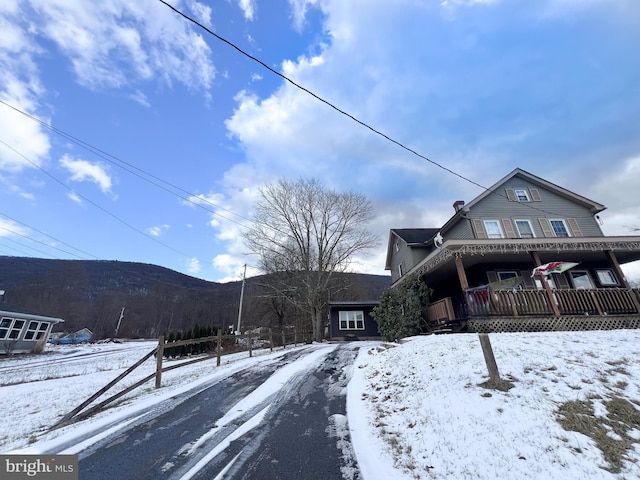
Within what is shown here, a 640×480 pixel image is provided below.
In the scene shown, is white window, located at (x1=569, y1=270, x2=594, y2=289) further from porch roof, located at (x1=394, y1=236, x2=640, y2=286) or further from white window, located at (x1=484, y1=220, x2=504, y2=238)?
white window, located at (x1=484, y1=220, x2=504, y2=238)

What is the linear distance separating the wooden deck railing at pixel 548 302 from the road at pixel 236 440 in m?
8.00

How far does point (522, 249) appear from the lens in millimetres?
12641

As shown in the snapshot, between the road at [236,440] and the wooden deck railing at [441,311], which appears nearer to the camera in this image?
the road at [236,440]

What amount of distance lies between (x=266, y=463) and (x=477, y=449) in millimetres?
2563

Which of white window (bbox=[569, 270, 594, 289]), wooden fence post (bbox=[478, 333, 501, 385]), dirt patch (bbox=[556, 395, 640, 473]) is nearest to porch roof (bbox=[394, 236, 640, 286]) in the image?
white window (bbox=[569, 270, 594, 289])

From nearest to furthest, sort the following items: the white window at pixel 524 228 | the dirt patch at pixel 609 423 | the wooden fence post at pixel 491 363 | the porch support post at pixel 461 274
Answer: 1. the dirt patch at pixel 609 423
2. the wooden fence post at pixel 491 363
3. the porch support post at pixel 461 274
4. the white window at pixel 524 228

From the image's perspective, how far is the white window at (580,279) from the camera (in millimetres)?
15352

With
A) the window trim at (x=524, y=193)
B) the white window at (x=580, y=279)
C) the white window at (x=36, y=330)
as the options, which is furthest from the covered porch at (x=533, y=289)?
the white window at (x=36, y=330)

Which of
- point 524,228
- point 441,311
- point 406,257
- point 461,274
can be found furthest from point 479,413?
point 406,257

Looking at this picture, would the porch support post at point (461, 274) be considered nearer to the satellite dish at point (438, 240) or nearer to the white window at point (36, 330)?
the satellite dish at point (438, 240)

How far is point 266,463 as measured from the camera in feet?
10.5

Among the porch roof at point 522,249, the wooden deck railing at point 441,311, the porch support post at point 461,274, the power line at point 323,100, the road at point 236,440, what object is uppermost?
the power line at point 323,100

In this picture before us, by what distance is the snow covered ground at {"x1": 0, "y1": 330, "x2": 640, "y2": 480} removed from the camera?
290 centimetres

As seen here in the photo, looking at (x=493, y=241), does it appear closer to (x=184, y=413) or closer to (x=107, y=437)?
(x=184, y=413)
